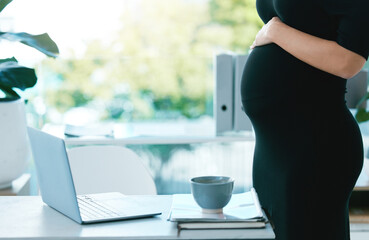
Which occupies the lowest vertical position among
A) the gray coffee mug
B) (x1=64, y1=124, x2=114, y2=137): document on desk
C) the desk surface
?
(x1=64, y1=124, x2=114, y2=137): document on desk

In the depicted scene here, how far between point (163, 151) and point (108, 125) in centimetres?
31

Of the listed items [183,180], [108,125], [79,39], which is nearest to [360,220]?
[183,180]

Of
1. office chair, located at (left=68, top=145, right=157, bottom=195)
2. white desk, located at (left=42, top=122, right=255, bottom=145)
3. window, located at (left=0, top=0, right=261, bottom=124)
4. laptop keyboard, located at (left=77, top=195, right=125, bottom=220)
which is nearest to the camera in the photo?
laptop keyboard, located at (left=77, top=195, right=125, bottom=220)

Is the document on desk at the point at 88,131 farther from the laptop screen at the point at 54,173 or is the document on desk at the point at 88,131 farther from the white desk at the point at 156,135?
the laptop screen at the point at 54,173

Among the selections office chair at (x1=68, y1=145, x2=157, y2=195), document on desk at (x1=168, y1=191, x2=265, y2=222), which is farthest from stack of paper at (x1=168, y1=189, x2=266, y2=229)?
office chair at (x1=68, y1=145, x2=157, y2=195)

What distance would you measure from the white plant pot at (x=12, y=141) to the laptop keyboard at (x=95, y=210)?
827mm

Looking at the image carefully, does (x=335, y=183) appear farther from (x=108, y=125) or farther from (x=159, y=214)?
(x=108, y=125)

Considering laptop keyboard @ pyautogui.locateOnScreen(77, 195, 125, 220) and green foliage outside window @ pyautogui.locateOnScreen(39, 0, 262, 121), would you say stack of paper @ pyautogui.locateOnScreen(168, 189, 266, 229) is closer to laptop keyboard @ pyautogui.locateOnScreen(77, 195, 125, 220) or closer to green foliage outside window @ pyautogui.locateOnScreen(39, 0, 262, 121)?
laptop keyboard @ pyautogui.locateOnScreen(77, 195, 125, 220)

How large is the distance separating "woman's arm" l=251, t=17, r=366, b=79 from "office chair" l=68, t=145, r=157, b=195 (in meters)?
0.69

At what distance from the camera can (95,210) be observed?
124cm

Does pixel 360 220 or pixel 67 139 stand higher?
pixel 67 139

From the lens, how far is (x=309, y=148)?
1372 mm

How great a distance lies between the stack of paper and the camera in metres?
1.09

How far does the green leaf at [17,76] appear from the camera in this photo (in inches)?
75.5
